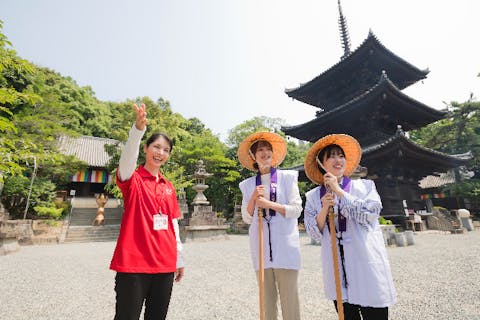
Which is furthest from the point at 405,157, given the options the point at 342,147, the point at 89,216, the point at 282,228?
the point at 89,216

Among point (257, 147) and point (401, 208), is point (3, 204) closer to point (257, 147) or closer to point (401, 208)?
point (257, 147)

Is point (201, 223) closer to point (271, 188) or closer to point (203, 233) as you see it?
point (203, 233)

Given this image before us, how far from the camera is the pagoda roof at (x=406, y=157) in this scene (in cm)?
1166

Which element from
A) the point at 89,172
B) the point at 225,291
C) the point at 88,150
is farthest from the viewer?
the point at 88,150

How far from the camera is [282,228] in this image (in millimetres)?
2170

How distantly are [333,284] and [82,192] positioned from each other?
27.9 metres

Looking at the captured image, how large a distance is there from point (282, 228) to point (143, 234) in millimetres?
1124

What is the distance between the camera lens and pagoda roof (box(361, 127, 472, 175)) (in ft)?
38.2

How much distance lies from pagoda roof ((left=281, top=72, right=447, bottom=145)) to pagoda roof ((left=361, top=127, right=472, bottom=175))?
145 centimetres

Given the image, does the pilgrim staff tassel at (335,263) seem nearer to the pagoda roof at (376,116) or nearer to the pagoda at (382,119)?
the pagoda at (382,119)

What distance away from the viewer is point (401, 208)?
41.5 ft

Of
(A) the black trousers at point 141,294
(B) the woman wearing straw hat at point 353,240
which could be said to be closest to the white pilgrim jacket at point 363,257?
(B) the woman wearing straw hat at point 353,240

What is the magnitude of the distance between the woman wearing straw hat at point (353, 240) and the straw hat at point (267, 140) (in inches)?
23.1

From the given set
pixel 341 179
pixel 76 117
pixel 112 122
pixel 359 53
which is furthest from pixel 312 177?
pixel 112 122
